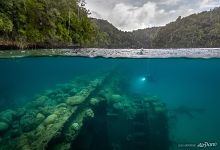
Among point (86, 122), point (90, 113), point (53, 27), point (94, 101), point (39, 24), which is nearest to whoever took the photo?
point (86, 122)

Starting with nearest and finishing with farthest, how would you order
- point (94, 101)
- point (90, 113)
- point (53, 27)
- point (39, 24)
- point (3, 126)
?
1. point (3, 126)
2. point (90, 113)
3. point (94, 101)
4. point (39, 24)
5. point (53, 27)

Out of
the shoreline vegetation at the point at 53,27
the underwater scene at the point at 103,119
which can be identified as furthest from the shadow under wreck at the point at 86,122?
the shoreline vegetation at the point at 53,27

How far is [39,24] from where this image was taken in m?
35.0

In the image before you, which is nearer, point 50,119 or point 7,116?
point 50,119

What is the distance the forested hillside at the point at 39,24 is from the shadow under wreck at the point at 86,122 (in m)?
18.4

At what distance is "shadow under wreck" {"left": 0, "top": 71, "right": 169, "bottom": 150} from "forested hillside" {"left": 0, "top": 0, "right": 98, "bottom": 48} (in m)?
18.4

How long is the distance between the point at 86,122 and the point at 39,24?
26.6 m

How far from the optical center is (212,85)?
827 inches

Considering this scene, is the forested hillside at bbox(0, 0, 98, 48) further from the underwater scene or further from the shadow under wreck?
the shadow under wreck

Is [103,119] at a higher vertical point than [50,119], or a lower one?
lower

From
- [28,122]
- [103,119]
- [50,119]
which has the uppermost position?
[50,119]

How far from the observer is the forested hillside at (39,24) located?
1148 inches

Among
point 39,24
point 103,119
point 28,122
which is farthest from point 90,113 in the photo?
point 39,24

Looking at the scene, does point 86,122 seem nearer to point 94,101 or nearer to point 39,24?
point 94,101
